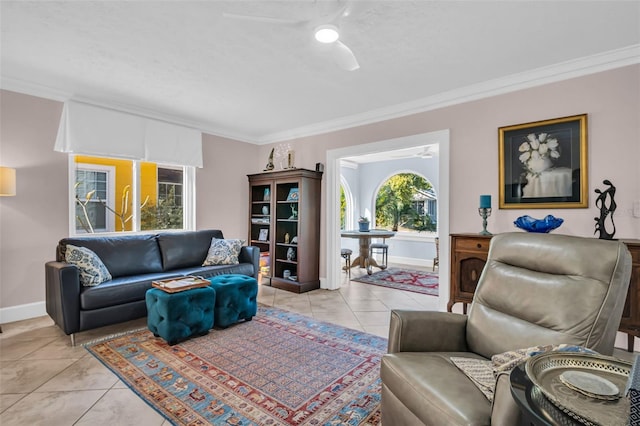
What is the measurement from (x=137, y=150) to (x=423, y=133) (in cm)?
377

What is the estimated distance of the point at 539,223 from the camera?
9.15ft

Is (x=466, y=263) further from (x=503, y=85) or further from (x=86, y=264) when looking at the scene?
(x=86, y=264)

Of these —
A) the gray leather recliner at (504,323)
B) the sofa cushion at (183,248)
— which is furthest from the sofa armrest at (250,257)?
the gray leather recliner at (504,323)

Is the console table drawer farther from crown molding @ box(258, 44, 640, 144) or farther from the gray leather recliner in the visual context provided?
crown molding @ box(258, 44, 640, 144)

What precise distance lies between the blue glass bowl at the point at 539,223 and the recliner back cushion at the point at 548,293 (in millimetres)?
1178

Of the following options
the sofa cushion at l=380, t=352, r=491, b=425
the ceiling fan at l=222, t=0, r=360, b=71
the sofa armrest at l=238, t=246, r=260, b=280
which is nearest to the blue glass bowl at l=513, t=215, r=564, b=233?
the sofa cushion at l=380, t=352, r=491, b=425

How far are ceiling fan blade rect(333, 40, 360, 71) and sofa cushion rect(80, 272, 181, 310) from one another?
2868 mm

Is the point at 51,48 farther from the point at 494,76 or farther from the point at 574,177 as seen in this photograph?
the point at 574,177

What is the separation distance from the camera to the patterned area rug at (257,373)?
6.11ft

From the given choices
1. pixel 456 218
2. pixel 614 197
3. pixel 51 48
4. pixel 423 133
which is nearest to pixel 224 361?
pixel 456 218

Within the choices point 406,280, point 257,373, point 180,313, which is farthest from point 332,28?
point 406,280

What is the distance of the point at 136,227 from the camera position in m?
4.39

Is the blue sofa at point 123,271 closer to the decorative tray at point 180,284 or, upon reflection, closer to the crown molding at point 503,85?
the decorative tray at point 180,284

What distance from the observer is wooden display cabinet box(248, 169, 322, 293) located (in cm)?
474
